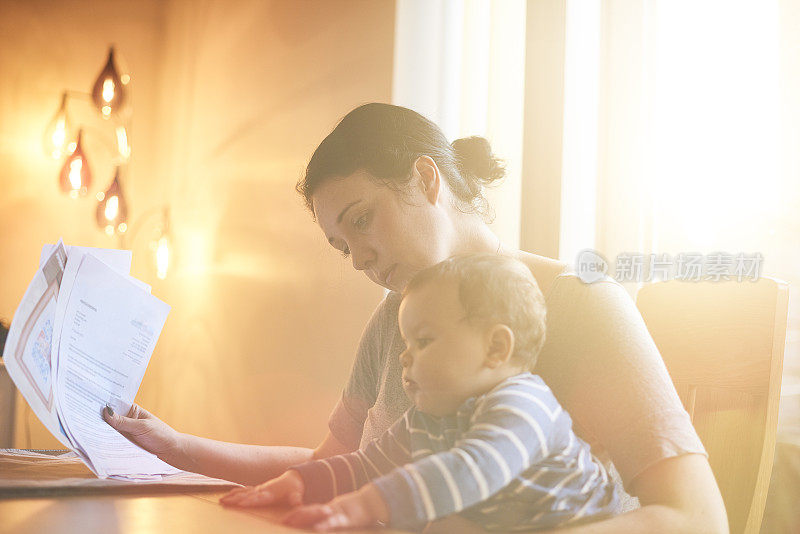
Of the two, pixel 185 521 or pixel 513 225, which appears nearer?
pixel 185 521

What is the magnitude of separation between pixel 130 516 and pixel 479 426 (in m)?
0.25

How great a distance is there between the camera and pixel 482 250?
534 millimetres

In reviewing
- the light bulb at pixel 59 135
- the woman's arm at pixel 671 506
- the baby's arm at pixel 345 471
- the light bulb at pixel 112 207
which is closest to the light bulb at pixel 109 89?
the light bulb at pixel 59 135

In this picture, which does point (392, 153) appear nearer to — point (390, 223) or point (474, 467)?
point (390, 223)

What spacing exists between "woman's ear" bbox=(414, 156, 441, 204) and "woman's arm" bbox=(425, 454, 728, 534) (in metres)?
0.23

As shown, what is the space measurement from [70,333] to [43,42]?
2.59m

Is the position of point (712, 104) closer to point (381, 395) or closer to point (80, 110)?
point (381, 395)

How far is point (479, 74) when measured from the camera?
102 centimetres

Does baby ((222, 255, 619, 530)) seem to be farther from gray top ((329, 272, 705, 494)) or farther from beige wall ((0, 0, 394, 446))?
beige wall ((0, 0, 394, 446))

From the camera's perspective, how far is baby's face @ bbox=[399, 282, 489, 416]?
33cm

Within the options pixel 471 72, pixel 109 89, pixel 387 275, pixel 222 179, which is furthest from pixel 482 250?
pixel 109 89

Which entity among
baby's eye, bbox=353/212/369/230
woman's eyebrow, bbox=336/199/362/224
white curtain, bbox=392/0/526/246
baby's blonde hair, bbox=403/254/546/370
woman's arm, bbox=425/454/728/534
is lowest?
woman's arm, bbox=425/454/728/534

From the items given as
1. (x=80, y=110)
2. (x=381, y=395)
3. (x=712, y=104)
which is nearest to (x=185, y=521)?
(x=381, y=395)

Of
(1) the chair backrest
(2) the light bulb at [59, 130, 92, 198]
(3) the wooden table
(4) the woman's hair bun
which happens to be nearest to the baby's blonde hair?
(3) the wooden table
